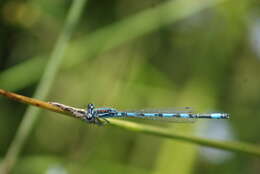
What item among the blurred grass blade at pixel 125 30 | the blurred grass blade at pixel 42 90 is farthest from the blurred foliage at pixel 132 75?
the blurred grass blade at pixel 42 90

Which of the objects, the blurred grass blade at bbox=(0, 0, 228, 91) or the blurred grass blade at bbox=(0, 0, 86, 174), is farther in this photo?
the blurred grass blade at bbox=(0, 0, 228, 91)

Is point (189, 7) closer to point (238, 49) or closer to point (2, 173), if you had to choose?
point (238, 49)

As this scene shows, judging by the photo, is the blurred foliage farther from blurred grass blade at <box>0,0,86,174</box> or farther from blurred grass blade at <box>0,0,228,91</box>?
blurred grass blade at <box>0,0,86,174</box>

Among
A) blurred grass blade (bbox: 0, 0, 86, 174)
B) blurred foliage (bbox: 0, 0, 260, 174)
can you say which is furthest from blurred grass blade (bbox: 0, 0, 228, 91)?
blurred grass blade (bbox: 0, 0, 86, 174)

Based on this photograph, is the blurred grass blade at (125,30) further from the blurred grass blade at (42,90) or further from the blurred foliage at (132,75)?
the blurred grass blade at (42,90)

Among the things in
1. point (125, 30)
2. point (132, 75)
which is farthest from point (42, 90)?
point (132, 75)

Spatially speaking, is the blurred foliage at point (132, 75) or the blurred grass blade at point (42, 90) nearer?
the blurred grass blade at point (42, 90)

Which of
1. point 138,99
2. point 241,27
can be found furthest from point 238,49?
point 138,99

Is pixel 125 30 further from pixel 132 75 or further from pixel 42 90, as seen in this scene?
pixel 42 90
